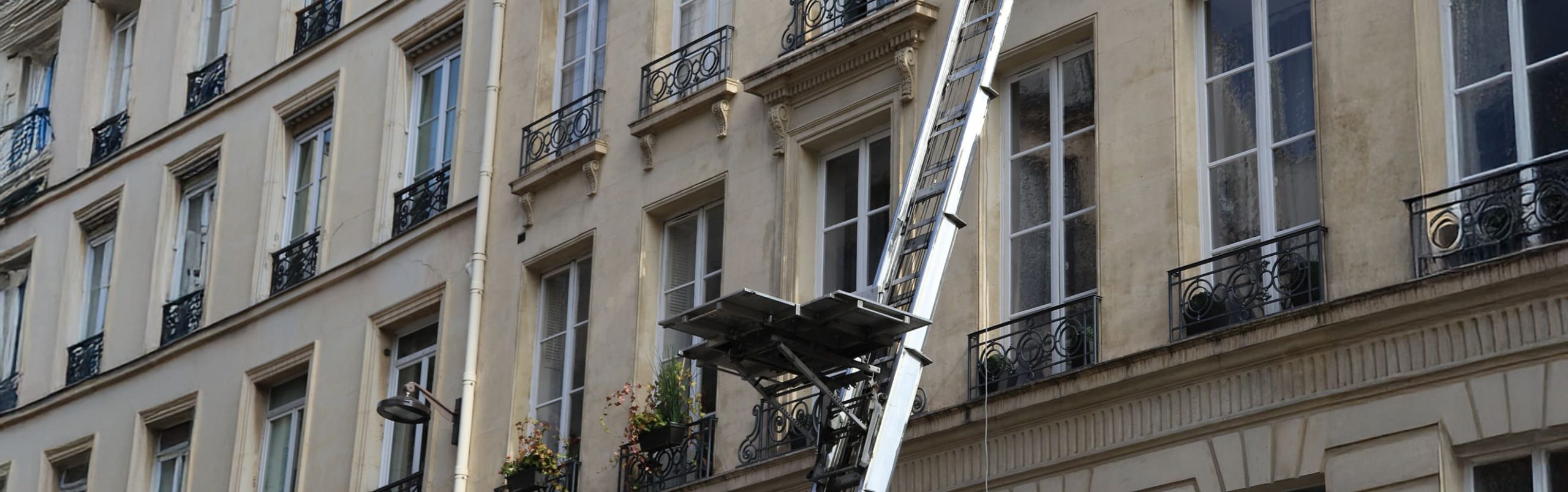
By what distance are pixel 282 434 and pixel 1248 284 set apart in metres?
11.4

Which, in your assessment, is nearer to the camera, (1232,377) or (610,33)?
(1232,377)

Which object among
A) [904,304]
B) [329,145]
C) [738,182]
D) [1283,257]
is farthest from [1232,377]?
[329,145]

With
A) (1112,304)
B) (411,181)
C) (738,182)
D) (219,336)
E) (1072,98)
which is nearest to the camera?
(1112,304)

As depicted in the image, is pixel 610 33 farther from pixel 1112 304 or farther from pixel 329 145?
pixel 1112 304

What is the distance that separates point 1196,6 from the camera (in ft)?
45.8

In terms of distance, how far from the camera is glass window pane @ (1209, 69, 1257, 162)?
44.0ft

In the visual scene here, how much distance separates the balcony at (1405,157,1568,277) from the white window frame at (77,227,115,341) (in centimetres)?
1662

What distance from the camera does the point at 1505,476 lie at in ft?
37.7

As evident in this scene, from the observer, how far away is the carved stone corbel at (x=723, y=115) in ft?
56.6

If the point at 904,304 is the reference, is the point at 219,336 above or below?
above

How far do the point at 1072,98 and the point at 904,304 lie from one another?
2239 millimetres

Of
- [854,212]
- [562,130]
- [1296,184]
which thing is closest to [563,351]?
[562,130]

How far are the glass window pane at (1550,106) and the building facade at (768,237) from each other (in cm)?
2

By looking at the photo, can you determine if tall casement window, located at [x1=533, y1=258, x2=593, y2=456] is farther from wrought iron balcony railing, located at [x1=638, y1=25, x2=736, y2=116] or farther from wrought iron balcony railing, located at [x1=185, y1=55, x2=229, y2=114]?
wrought iron balcony railing, located at [x1=185, y1=55, x2=229, y2=114]
